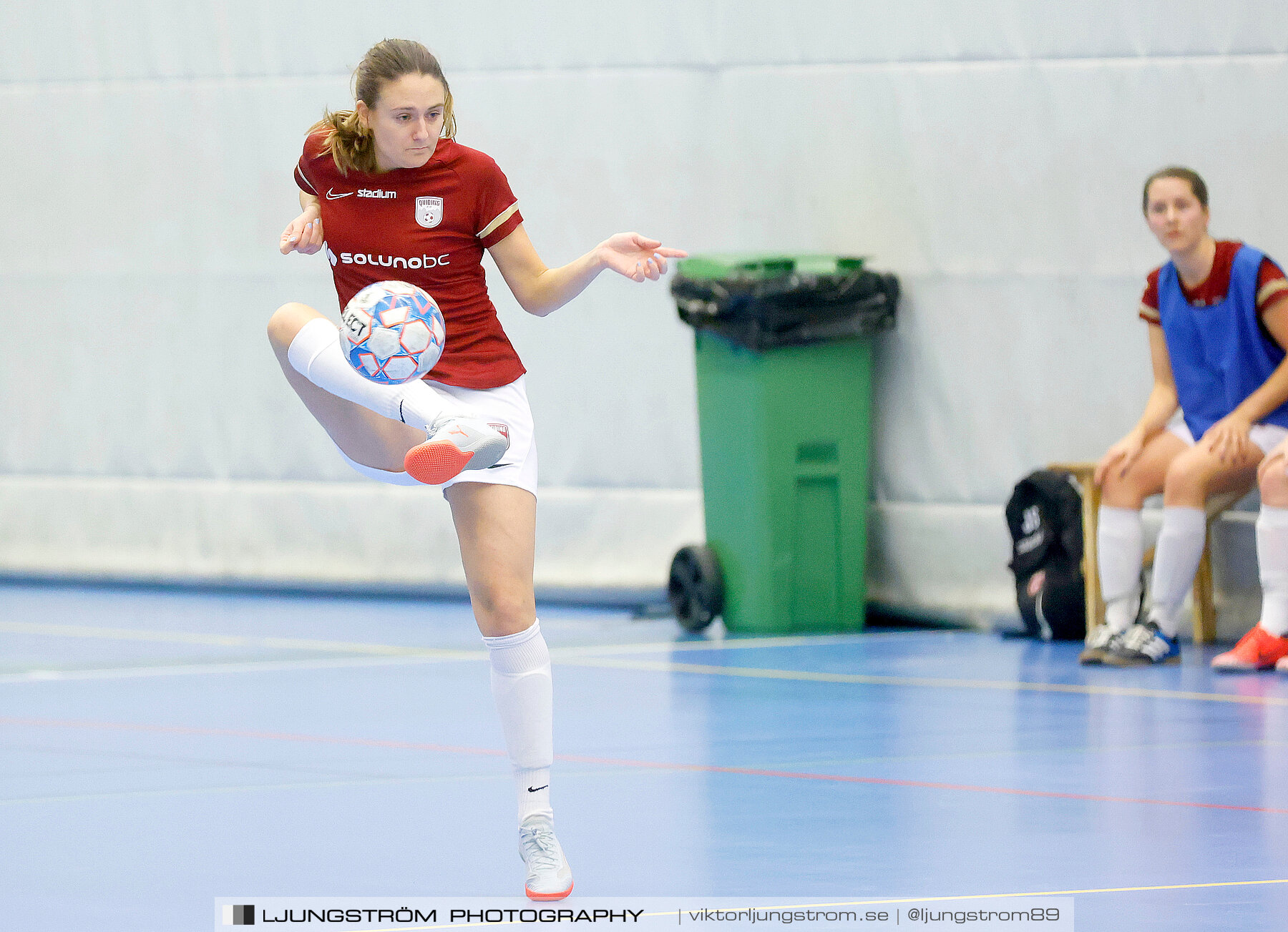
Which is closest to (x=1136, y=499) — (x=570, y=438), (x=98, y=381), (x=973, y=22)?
(x=973, y=22)

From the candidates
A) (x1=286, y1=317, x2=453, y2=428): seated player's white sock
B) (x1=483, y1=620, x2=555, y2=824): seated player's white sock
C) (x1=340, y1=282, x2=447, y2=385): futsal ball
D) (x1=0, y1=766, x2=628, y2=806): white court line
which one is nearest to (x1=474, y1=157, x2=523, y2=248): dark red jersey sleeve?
(x1=340, y1=282, x2=447, y2=385): futsal ball

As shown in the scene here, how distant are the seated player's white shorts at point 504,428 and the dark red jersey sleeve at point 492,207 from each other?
33cm

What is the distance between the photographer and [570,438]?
10164 millimetres

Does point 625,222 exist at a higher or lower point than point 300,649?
higher

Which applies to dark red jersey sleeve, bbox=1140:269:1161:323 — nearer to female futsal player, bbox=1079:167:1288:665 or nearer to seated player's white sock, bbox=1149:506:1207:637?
female futsal player, bbox=1079:167:1288:665

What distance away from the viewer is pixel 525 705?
4.18 meters

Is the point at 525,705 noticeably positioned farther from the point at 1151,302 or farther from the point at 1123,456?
the point at 1151,302

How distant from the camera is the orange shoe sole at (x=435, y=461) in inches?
153

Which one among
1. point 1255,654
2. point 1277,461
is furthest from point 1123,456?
point 1255,654

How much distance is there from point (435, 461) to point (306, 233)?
77 centimetres

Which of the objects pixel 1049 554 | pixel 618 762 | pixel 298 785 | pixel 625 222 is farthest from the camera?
pixel 625 222

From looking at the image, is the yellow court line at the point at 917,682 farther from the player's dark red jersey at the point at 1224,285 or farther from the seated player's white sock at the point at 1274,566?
the player's dark red jersey at the point at 1224,285

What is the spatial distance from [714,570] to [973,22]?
275 centimetres

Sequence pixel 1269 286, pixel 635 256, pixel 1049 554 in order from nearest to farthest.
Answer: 1. pixel 635 256
2. pixel 1269 286
3. pixel 1049 554
